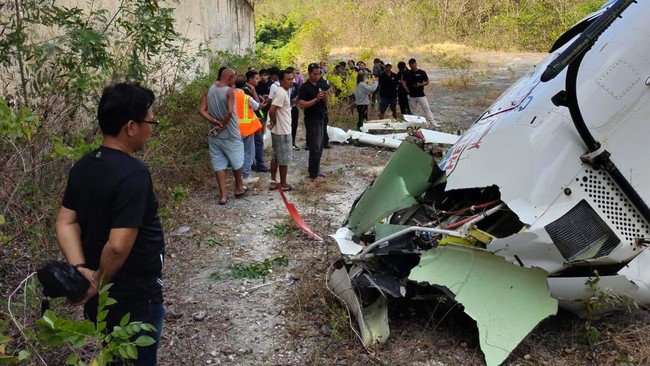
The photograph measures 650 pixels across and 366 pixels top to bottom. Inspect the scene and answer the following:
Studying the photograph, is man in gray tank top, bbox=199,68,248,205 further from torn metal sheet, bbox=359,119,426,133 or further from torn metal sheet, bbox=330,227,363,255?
torn metal sheet, bbox=359,119,426,133

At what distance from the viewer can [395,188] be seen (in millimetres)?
4012

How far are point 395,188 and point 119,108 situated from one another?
2.45m

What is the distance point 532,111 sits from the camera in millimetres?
3635

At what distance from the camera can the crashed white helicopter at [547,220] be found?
305 centimetres

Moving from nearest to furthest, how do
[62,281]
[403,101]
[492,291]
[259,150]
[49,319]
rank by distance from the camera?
[49,319] → [62,281] → [492,291] → [259,150] → [403,101]

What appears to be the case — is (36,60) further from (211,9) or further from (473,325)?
(211,9)

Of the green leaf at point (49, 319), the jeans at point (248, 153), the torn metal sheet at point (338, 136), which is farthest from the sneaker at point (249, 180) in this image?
the green leaf at point (49, 319)

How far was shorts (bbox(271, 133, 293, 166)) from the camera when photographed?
654 cm

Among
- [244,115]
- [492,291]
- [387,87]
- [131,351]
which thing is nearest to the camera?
[131,351]

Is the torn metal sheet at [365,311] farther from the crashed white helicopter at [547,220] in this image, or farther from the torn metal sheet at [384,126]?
the torn metal sheet at [384,126]

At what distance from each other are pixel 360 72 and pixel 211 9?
156 inches

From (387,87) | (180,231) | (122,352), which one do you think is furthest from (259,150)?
(122,352)

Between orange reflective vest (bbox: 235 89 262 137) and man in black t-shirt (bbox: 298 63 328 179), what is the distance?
62 cm

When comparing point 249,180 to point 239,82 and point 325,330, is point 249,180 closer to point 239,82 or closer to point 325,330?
point 239,82
